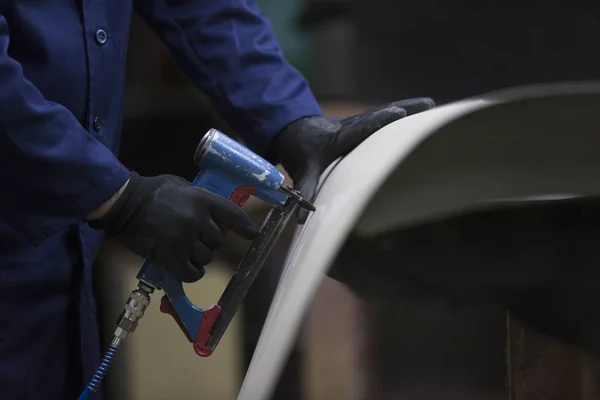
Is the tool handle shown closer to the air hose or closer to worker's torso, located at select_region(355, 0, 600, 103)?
the air hose

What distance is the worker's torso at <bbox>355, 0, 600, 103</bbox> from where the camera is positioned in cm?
142

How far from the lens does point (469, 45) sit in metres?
1.48

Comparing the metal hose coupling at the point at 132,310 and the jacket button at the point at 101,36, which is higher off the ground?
the jacket button at the point at 101,36

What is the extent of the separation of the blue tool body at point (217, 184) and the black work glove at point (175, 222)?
0.04 feet

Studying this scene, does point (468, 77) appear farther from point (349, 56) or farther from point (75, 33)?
point (75, 33)

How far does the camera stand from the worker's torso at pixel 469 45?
1.42 meters

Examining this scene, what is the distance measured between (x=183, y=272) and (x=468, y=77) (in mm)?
981

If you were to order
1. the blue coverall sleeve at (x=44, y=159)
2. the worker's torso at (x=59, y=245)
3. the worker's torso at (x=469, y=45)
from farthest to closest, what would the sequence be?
1. the worker's torso at (x=469, y=45)
2. the worker's torso at (x=59, y=245)
3. the blue coverall sleeve at (x=44, y=159)

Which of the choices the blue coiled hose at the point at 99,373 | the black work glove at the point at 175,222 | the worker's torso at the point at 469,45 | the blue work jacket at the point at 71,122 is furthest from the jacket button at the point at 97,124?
the worker's torso at the point at 469,45

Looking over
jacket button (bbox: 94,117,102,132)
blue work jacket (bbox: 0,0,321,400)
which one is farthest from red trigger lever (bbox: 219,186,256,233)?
jacket button (bbox: 94,117,102,132)

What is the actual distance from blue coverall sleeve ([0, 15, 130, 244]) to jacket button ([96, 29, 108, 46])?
0.14 meters

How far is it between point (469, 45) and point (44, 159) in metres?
1.06

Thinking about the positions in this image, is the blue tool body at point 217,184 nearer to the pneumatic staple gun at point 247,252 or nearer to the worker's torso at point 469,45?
the pneumatic staple gun at point 247,252

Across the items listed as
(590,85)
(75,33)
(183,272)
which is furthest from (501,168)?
(75,33)
